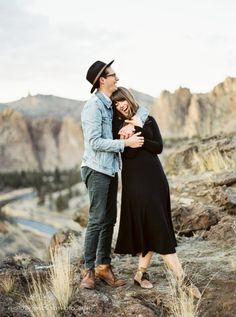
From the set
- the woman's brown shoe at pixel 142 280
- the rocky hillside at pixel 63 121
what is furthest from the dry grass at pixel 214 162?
the rocky hillside at pixel 63 121

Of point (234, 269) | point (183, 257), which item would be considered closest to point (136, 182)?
point (234, 269)

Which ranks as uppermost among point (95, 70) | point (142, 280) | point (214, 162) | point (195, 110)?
point (95, 70)

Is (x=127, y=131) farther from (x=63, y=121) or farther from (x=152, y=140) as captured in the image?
(x=63, y=121)

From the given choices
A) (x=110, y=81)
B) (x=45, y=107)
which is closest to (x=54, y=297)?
(x=110, y=81)

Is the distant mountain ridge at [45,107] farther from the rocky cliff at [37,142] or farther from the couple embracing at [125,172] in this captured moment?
the couple embracing at [125,172]

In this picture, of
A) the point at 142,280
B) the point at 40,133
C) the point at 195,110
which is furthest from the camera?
the point at 40,133

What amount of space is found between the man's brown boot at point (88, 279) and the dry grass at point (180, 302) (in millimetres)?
755

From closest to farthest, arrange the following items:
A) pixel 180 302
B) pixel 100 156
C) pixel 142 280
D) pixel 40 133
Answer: pixel 180 302, pixel 100 156, pixel 142 280, pixel 40 133

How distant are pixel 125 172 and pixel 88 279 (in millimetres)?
1085

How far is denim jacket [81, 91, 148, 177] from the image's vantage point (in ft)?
17.8

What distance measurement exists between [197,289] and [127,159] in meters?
1.36

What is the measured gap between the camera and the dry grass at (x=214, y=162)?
41.7 feet

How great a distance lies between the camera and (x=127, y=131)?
5.56 meters

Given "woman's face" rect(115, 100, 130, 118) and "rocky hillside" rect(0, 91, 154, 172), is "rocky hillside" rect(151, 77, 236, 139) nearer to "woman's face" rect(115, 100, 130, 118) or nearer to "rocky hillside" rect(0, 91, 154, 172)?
"rocky hillside" rect(0, 91, 154, 172)
